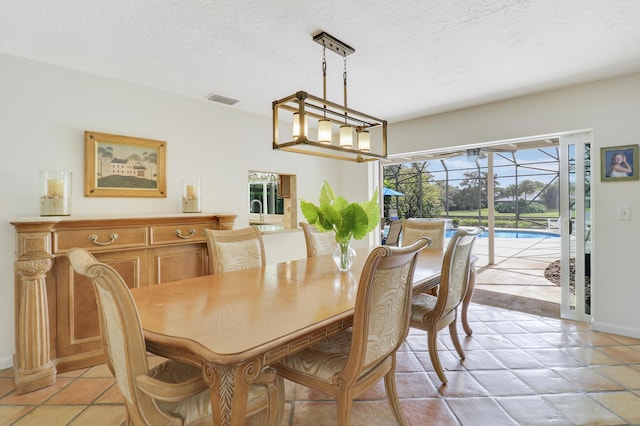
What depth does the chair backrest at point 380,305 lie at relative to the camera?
Result: 1293 mm

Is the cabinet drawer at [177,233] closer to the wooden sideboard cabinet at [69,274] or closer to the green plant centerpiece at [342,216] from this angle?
the wooden sideboard cabinet at [69,274]

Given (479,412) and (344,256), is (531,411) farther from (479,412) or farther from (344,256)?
(344,256)

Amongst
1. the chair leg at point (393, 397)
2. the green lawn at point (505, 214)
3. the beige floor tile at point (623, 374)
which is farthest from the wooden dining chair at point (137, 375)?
the green lawn at point (505, 214)

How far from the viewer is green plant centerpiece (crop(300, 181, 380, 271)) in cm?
206

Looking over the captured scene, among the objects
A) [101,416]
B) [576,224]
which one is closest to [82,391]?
[101,416]

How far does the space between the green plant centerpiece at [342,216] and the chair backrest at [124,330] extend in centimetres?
117

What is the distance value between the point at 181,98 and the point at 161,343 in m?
2.88

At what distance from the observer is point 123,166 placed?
2.91 metres

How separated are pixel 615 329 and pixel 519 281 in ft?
6.27

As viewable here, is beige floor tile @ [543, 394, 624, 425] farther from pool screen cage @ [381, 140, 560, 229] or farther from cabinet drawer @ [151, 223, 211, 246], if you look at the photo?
pool screen cage @ [381, 140, 560, 229]

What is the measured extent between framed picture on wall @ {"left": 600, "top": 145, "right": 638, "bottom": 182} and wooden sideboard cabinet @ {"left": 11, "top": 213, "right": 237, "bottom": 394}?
12.6ft

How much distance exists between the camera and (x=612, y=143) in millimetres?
2945

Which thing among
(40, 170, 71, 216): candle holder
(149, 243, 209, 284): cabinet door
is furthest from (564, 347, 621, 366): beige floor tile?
(40, 170, 71, 216): candle holder

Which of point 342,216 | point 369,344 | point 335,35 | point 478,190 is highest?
point 335,35
